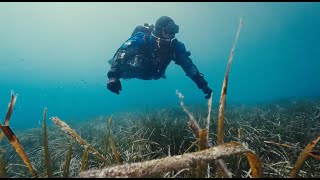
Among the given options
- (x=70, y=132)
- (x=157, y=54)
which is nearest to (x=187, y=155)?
(x=70, y=132)

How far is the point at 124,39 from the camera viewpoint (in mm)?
96938

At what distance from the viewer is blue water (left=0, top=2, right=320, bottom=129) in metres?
69.7

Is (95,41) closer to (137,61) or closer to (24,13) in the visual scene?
(24,13)

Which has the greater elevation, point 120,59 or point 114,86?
point 120,59

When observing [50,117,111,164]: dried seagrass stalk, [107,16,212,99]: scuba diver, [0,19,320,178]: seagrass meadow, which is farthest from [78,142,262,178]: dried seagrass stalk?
[107,16,212,99]: scuba diver

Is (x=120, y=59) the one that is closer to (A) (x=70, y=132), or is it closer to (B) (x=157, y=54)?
(B) (x=157, y=54)

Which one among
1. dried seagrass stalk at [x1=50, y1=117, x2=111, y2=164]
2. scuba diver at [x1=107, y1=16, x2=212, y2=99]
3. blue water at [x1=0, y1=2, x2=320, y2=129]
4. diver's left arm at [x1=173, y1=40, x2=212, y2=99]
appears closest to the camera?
dried seagrass stalk at [x1=50, y1=117, x2=111, y2=164]

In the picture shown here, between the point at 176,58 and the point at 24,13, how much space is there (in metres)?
83.6

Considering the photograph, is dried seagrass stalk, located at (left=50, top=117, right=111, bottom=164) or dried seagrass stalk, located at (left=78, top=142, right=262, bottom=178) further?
dried seagrass stalk, located at (left=50, top=117, right=111, bottom=164)

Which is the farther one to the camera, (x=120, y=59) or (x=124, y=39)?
(x=124, y=39)

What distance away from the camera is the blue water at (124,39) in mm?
69688

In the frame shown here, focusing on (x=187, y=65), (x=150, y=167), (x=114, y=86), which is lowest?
(x=150, y=167)

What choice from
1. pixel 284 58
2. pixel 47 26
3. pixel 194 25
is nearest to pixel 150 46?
pixel 194 25

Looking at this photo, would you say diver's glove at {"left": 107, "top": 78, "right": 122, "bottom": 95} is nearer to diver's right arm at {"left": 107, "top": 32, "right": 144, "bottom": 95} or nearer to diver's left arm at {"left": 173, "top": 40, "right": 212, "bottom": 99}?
diver's right arm at {"left": 107, "top": 32, "right": 144, "bottom": 95}
